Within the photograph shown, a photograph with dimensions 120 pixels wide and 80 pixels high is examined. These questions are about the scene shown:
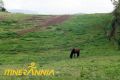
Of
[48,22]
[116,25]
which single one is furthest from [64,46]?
[48,22]

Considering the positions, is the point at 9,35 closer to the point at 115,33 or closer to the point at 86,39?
the point at 86,39

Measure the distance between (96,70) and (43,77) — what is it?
23.7 feet

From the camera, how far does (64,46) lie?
55906mm

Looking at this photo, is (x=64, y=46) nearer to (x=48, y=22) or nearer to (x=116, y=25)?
(x=116, y=25)

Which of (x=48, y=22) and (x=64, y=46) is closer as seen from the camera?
(x=64, y=46)

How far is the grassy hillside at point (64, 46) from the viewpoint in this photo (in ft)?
122

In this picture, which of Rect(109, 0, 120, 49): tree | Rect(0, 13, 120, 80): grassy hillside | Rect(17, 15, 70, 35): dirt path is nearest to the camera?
Rect(0, 13, 120, 80): grassy hillside

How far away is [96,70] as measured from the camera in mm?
32000

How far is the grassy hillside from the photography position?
3706cm

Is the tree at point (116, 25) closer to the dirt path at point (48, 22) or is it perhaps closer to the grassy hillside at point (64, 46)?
the grassy hillside at point (64, 46)

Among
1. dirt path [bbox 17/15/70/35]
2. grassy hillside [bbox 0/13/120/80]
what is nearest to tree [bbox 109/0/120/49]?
grassy hillside [bbox 0/13/120/80]

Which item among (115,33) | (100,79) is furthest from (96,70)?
(115,33)

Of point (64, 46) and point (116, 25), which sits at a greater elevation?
point (116, 25)

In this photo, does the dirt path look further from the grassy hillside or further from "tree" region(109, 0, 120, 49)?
"tree" region(109, 0, 120, 49)
